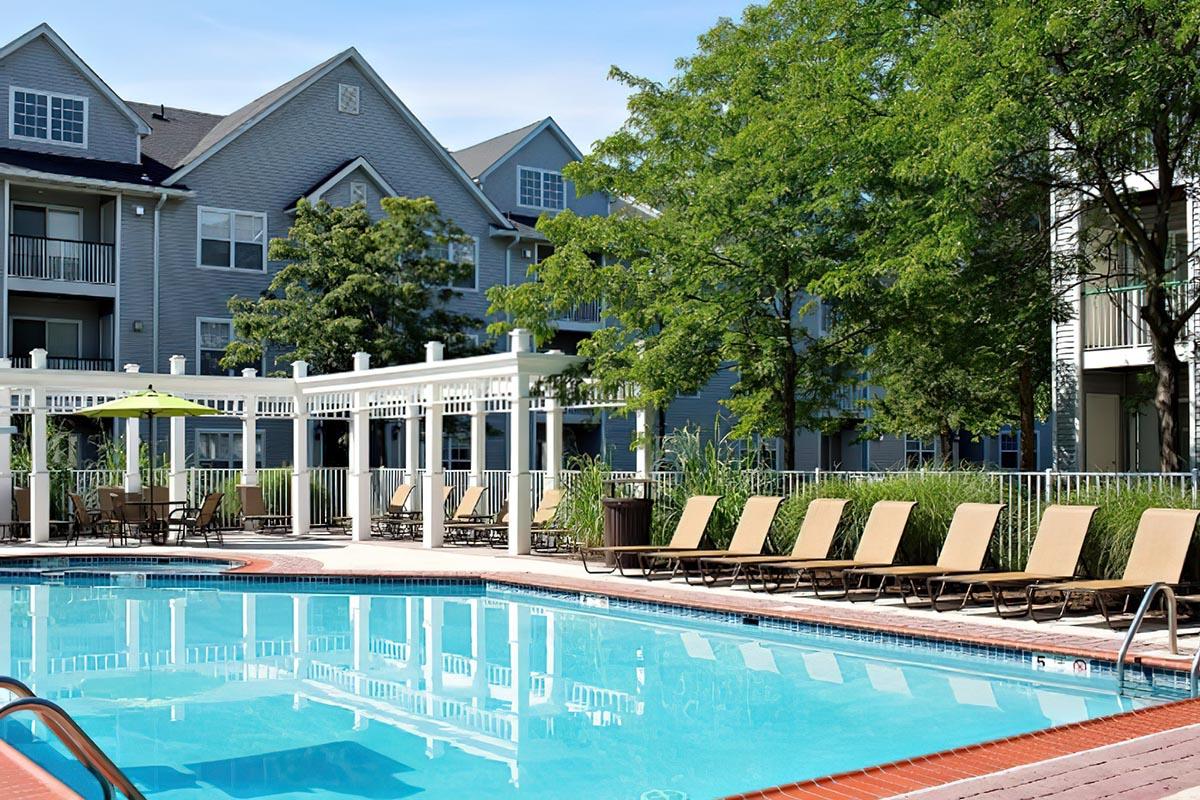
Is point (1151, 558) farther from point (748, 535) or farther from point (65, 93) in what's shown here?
point (65, 93)

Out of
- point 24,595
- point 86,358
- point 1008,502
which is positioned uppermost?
point 86,358

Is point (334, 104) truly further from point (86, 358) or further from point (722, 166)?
point (722, 166)

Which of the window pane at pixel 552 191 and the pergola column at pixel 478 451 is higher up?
the window pane at pixel 552 191

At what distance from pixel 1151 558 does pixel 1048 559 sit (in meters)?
0.99

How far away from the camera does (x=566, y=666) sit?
11141 millimetres

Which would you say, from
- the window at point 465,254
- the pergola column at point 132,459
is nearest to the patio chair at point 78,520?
the pergola column at point 132,459

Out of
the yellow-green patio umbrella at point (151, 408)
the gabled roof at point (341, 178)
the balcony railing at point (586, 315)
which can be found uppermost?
the gabled roof at point (341, 178)

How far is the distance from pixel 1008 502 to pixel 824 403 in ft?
22.0

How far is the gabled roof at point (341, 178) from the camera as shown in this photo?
30750 millimetres

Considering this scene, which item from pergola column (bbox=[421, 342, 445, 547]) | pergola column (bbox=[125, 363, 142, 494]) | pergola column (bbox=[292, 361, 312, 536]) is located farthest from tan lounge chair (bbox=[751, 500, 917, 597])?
pergola column (bbox=[125, 363, 142, 494])

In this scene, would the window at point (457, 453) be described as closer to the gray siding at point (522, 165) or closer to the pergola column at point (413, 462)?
the gray siding at point (522, 165)

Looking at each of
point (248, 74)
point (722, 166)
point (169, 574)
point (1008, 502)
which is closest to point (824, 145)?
point (722, 166)

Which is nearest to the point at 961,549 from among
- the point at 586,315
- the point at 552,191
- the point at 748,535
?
the point at 748,535

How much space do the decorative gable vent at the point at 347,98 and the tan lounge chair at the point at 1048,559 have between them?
77.1 ft
